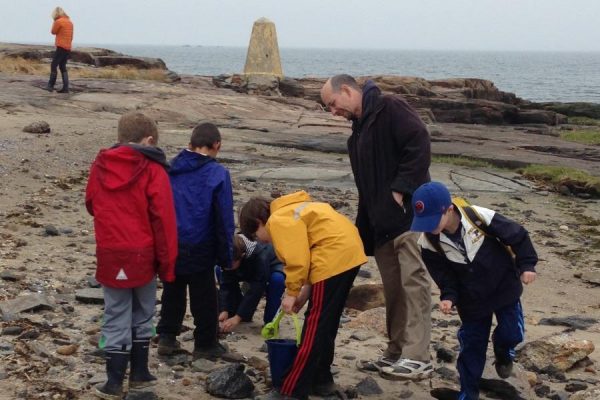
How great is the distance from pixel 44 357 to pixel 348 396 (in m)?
1.65

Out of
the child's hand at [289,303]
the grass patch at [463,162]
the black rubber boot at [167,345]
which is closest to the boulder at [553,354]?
the child's hand at [289,303]

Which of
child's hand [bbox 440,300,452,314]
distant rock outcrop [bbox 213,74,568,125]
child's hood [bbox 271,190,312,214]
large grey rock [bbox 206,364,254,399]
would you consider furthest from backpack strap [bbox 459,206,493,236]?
distant rock outcrop [bbox 213,74,568,125]

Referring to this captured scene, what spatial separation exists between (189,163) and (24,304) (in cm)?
161

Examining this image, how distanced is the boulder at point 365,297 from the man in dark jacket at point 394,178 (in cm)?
166

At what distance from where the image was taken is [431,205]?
4.51m

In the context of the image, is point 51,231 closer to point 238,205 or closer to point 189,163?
point 238,205

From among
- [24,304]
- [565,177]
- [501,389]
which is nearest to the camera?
[501,389]

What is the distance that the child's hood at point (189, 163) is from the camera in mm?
5074

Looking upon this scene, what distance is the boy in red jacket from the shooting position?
4523 mm

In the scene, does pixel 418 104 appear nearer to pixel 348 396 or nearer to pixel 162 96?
pixel 162 96

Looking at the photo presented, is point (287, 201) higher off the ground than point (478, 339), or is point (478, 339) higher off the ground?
point (287, 201)

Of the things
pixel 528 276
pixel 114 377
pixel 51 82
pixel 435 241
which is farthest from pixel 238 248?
pixel 51 82

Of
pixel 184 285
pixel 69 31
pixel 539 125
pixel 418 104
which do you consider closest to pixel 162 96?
pixel 69 31

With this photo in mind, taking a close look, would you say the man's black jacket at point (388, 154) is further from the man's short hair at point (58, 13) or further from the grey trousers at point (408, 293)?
the man's short hair at point (58, 13)
